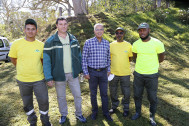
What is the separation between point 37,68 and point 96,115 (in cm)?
181

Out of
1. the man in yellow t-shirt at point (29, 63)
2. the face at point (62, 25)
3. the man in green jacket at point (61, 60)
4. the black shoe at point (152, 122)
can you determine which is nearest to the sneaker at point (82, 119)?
the man in green jacket at point (61, 60)

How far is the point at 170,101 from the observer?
458 cm

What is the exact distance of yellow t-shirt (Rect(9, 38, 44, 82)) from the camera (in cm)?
289

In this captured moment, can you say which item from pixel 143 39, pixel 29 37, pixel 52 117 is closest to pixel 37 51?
pixel 29 37

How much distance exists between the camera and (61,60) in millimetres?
3084

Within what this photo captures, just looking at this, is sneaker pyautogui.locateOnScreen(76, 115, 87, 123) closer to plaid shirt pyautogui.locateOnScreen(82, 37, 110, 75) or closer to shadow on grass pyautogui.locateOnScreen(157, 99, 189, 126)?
plaid shirt pyautogui.locateOnScreen(82, 37, 110, 75)

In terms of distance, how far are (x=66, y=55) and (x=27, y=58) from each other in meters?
0.74

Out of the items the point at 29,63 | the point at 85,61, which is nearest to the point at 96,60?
the point at 85,61

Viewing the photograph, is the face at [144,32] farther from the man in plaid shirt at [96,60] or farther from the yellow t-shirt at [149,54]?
the man in plaid shirt at [96,60]

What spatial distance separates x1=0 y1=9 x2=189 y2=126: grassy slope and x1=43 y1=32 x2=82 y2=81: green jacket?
4.17 ft

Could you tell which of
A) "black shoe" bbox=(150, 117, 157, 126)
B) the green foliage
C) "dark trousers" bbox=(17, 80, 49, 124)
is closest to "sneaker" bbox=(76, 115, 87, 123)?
"dark trousers" bbox=(17, 80, 49, 124)

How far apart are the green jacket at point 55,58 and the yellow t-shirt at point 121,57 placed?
36.1 inches

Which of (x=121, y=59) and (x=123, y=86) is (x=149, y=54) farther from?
(x=123, y=86)

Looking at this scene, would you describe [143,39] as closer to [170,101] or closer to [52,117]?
[170,101]
